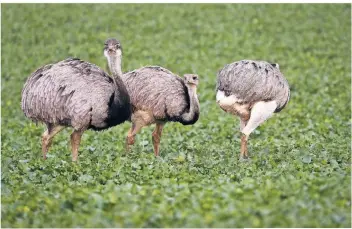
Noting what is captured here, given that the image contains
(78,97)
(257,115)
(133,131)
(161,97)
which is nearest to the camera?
(78,97)

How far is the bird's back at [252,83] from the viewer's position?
10953mm

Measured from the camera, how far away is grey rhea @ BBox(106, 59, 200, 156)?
10.8 metres

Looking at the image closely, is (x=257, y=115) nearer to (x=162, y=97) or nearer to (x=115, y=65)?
(x=162, y=97)

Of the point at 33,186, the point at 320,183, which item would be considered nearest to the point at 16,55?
the point at 33,186

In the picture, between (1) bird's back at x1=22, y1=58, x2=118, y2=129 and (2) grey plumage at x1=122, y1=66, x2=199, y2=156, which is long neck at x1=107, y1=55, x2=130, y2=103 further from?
(2) grey plumage at x1=122, y1=66, x2=199, y2=156

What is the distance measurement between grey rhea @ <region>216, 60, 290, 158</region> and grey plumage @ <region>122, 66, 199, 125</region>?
1.75 feet

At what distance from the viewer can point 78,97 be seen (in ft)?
33.7

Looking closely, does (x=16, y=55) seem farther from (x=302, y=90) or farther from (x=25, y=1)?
(x=302, y=90)

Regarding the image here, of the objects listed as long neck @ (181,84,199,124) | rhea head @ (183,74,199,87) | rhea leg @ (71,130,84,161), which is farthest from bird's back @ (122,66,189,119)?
rhea leg @ (71,130,84,161)

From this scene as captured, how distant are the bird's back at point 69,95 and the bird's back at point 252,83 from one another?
1597 millimetres

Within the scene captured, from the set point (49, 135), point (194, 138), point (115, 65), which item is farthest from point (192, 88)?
point (194, 138)

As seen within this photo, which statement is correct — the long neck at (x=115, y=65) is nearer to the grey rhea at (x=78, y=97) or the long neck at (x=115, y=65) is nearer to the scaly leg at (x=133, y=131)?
the grey rhea at (x=78, y=97)

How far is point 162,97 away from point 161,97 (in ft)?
0.04

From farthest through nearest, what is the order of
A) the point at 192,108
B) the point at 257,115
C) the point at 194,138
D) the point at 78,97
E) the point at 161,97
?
the point at 194,138
the point at 257,115
the point at 161,97
the point at 192,108
the point at 78,97
